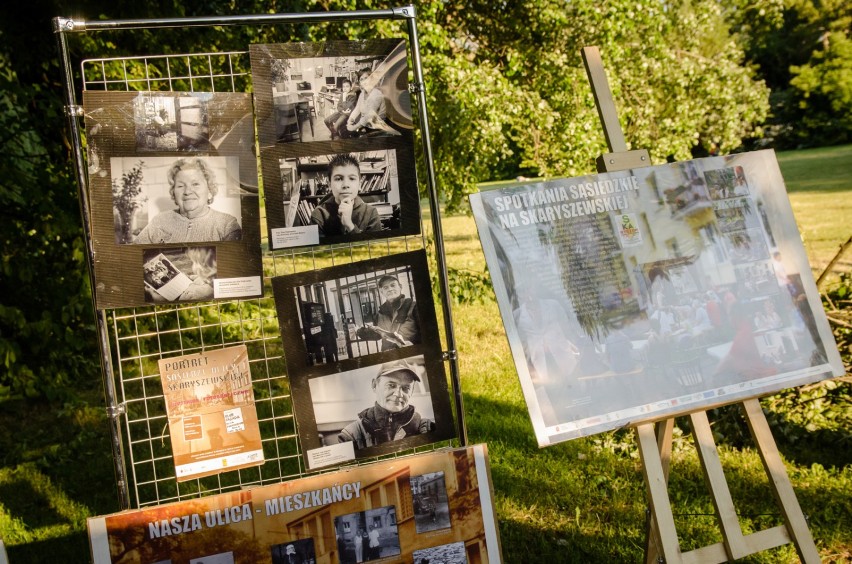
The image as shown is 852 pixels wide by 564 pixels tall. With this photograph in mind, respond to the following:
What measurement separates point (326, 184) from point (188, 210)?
1.25ft

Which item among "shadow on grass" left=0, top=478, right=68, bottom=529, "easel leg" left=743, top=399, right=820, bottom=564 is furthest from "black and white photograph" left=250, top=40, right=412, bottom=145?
"shadow on grass" left=0, top=478, right=68, bottom=529

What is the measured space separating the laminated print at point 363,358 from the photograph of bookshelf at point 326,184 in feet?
0.51

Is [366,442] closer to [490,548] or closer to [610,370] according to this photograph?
[490,548]

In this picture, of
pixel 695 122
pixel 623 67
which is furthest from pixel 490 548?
pixel 695 122

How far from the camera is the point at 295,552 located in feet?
6.50

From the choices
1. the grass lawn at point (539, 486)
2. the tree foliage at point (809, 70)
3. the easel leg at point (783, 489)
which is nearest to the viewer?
the easel leg at point (783, 489)

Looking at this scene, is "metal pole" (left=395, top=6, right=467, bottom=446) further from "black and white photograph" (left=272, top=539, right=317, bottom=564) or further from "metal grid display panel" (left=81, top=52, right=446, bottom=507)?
"metal grid display panel" (left=81, top=52, right=446, bottom=507)

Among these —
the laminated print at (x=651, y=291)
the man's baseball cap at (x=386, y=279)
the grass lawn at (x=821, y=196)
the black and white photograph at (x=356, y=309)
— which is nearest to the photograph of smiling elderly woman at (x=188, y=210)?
the black and white photograph at (x=356, y=309)

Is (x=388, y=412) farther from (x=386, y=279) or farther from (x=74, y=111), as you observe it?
(x=74, y=111)

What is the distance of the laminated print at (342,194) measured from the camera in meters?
2.08

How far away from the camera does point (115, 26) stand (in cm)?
195

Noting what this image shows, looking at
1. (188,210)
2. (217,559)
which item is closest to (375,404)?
(217,559)

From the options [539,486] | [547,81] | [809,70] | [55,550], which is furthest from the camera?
[809,70]

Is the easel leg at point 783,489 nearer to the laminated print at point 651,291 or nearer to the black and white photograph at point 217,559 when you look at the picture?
the laminated print at point 651,291
